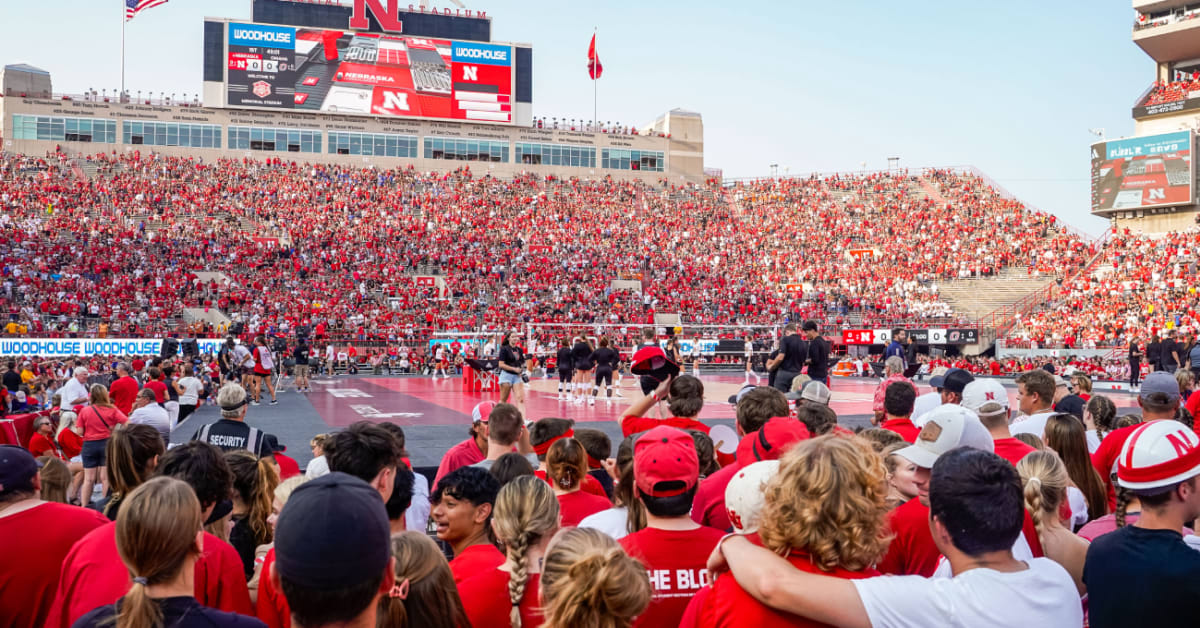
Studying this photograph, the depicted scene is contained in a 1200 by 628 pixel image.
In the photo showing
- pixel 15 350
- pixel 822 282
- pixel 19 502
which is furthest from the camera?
pixel 822 282

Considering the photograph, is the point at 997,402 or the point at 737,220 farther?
the point at 737,220

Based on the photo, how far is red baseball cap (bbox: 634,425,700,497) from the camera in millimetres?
3209

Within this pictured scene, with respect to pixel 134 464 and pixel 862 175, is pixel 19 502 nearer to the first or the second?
pixel 134 464

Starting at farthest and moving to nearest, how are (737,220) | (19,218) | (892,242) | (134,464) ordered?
(737,220) < (892,242) < (19,218) < (134,464)

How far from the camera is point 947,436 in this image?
376 cm

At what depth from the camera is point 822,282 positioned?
47656 mm

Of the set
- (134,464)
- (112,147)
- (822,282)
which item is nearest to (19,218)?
(112,147)

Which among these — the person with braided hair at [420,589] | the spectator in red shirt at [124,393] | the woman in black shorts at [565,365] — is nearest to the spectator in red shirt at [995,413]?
the person with braided hair at [420,589]

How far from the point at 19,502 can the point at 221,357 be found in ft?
62.9

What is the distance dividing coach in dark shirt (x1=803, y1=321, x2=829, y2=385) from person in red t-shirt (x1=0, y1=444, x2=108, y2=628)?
974cm

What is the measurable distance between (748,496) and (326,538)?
134 cm

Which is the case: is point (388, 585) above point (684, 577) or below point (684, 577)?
above

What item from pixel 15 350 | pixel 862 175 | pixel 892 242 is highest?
pixel 862 175

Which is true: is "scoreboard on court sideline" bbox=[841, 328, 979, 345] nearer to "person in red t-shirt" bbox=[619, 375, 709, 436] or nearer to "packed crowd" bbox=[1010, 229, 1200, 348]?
"packed crowd" bbox=[1010, 229, 1200, 348]
